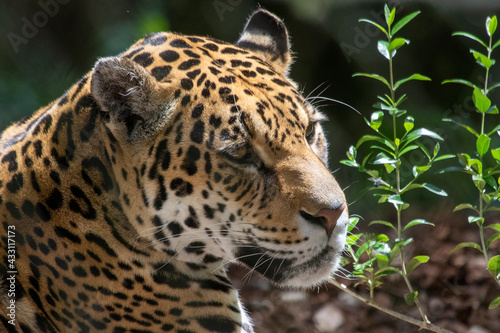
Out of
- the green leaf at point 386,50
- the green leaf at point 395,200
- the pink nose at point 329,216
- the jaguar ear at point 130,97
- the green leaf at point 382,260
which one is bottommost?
the green leaf at point 382,260

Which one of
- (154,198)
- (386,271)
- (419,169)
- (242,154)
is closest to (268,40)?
(242,154)

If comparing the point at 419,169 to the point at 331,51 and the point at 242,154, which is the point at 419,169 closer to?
the point at 242,154

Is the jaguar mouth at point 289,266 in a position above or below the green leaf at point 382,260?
above

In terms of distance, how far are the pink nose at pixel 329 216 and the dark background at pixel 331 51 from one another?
9.78 feet

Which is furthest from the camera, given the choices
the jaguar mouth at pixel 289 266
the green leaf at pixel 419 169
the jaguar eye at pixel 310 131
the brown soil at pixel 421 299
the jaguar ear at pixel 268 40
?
the brown soil at pixel 421 299

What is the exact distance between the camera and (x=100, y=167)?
2.36 meters

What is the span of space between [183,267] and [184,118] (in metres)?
0.60

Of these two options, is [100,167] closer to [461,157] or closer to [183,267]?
[183,267]

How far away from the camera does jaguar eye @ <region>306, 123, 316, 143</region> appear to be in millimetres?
2609

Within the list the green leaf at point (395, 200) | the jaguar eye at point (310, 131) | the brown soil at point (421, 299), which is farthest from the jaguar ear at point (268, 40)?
the brown soil at point (421, 299)

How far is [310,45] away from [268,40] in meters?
2.63

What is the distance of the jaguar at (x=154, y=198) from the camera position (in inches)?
91.2

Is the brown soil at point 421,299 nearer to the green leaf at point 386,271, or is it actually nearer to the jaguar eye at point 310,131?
Result: the green leaf at point 386,271

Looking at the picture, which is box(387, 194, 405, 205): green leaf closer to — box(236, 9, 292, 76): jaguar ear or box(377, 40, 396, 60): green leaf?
box(377, 40, 396, 60): green leaf
